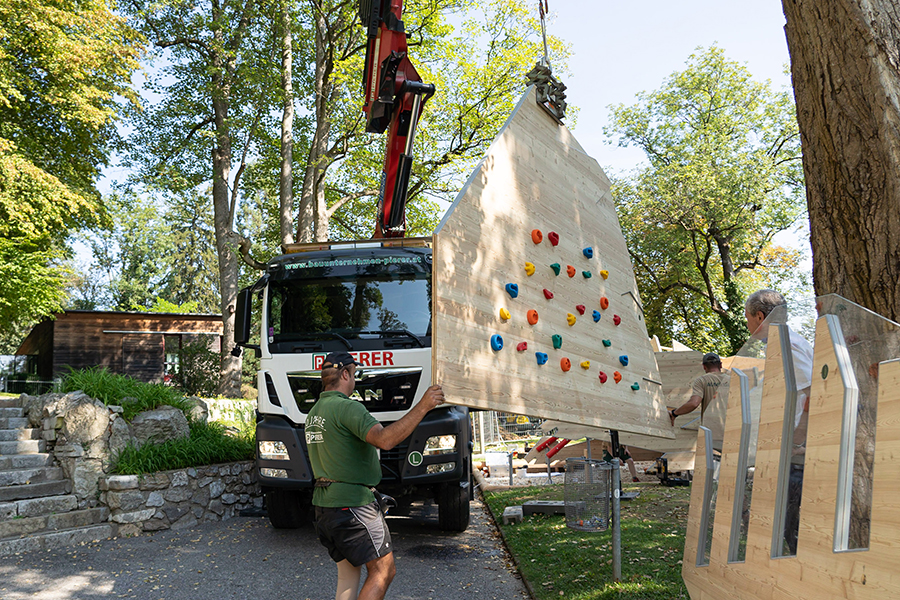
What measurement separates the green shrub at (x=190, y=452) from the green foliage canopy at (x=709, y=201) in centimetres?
1903

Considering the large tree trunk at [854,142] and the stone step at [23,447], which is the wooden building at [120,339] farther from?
the large tree trunk at [854,142]

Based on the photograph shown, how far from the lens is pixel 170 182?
65.0 ft

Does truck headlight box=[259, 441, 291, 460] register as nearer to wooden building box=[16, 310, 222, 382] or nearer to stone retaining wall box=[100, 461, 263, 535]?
stone retaining wall box=[100, 461, 263, 535]

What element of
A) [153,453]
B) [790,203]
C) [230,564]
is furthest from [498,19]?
[230,564]

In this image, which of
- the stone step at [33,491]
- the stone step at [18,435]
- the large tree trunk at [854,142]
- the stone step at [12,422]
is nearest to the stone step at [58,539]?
the stone step at [33,491]

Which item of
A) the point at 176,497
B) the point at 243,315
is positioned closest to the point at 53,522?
the point at 176,497

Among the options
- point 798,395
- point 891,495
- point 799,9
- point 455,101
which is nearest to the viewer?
point 891,495

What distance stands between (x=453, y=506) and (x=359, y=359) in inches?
82.2

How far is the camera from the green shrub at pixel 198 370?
19.5 m

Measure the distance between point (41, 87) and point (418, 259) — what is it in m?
13.0

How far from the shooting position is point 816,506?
2234mm

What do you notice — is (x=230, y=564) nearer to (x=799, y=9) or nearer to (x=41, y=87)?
(x=799, y=9)

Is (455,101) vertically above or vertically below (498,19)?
below

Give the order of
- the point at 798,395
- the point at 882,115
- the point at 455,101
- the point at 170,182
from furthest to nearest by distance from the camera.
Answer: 1. the point at 170,182
2. the point at 455,101
3. the point at 882,115
4. the point at 798,395
